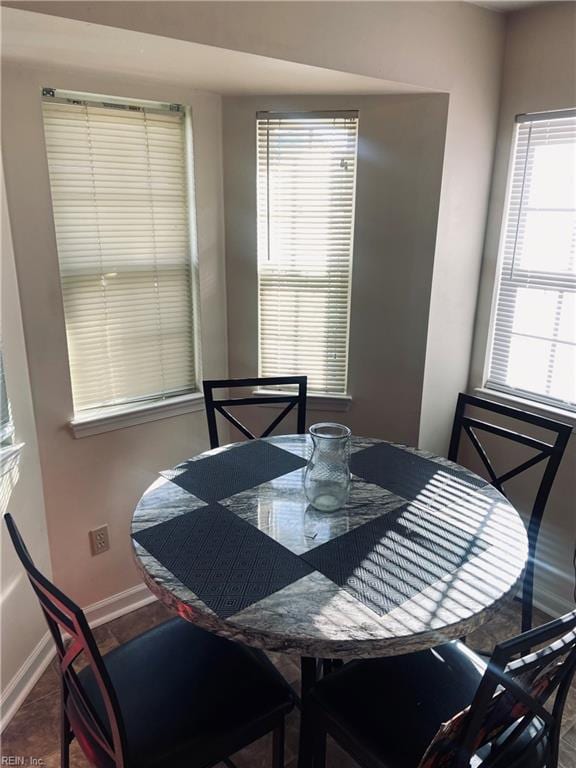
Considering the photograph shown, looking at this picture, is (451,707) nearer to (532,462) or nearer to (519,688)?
(519,688)

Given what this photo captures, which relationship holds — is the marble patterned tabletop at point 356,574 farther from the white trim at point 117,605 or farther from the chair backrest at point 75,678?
the white trim at point 117,605

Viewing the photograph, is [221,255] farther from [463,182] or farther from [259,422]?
[463,182]

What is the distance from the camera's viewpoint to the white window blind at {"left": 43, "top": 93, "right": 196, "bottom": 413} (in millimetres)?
2072

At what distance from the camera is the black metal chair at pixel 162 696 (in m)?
1.18

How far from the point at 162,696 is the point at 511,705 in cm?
85

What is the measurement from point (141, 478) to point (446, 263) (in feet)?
5.62

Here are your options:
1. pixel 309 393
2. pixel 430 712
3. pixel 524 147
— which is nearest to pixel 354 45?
pixel 524 147

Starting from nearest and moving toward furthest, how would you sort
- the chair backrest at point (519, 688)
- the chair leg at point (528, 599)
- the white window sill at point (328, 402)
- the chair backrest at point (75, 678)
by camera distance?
the chair backrest at point (519, 688) → the chair backrest at point (75, 678) → the chair leg at point (528, 599) → the white window sill at point (328, 402)

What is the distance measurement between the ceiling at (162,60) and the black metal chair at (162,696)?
4.43 feet

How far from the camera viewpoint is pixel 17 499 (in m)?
1.99

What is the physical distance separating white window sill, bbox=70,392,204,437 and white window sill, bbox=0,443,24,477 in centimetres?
27

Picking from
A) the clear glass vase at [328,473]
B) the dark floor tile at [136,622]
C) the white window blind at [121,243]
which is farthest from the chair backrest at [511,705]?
the white window blind at [121,243]

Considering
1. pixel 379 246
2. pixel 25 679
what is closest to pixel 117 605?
pixel 25 679

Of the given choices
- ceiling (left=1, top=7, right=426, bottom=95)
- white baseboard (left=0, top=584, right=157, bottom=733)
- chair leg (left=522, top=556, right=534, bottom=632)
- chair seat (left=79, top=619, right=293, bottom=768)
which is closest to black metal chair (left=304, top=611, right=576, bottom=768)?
chair seat (left=79, top=619, right=293, bottom=768)
